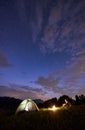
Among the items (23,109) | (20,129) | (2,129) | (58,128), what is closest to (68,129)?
(58,128)

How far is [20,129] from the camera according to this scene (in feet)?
32.5

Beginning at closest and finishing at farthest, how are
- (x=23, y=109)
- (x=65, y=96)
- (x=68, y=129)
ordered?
(x=68, y=129), (x=23, y=109), (x=65, y=96)

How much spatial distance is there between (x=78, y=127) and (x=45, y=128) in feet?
5.64

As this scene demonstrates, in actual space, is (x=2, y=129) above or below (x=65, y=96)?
below

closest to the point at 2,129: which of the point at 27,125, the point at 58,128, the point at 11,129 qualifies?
the point at 11,129

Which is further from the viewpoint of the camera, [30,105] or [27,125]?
[30,105]

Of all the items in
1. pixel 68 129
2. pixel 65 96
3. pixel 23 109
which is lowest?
pixel 68 129

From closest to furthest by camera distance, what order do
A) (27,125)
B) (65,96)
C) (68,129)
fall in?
(68,129)
(27,125)
(65,96)

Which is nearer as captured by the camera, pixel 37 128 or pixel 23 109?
pixel 37 128

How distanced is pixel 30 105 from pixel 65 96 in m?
37.5

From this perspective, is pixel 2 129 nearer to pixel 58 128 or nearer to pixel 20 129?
pixel 20 129

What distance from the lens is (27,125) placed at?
35.3ft

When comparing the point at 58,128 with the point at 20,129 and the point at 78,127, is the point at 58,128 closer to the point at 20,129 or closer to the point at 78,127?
the point at 78,127

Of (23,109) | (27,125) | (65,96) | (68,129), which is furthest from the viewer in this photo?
(65,96)
